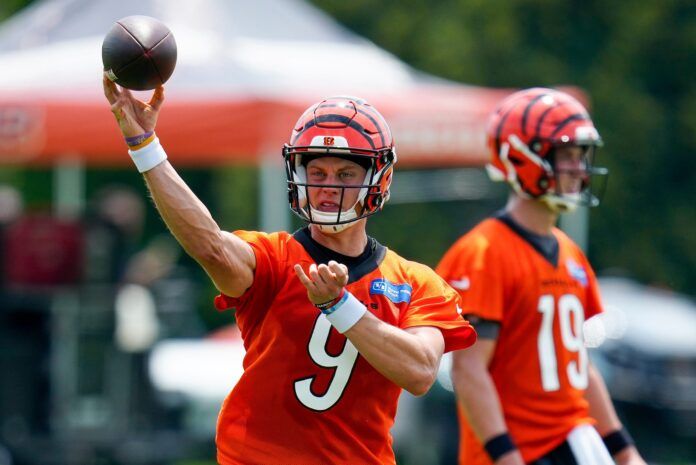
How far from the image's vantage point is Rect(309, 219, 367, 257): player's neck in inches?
179

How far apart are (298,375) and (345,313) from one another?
0.40 m

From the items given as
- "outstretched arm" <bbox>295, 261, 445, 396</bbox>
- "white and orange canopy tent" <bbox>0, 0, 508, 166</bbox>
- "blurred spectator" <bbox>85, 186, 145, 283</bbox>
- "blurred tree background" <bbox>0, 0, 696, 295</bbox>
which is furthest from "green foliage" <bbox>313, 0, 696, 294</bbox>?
"outstretched arm" <bbox>295, 261, 445, 396</bbox>

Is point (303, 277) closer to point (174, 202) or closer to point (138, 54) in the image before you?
point (174, 202)

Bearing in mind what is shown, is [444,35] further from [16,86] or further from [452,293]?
[452,293]

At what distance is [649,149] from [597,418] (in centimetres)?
1360

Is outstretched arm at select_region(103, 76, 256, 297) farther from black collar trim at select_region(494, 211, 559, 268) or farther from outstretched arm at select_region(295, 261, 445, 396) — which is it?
black collar trim at select_region(494, 211, 559, 268)

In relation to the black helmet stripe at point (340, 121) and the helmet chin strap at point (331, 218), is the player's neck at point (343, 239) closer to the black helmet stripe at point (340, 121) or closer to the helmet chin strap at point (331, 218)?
the helmet chin strap at point (331, 218)

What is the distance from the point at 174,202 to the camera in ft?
13.3

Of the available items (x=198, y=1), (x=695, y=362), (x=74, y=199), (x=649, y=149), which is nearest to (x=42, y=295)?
(x=198, y=1)

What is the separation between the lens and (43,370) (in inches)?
447

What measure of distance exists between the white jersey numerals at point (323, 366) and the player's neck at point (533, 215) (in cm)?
171

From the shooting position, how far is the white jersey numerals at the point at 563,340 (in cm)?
570

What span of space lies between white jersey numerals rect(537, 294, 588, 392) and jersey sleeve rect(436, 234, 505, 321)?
21cm

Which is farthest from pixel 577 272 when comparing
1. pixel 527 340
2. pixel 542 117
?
pixel 542 117
